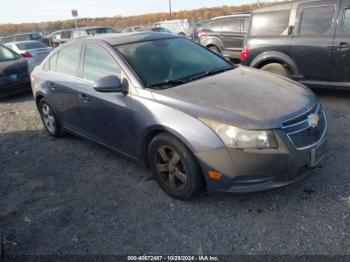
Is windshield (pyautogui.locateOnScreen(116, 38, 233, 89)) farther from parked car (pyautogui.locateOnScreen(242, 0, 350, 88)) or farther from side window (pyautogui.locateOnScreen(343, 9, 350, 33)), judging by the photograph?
side window (pyautogui.locateOnScreen(343, 9, 350, 33))

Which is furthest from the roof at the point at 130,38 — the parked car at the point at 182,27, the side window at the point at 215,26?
the parked car at the point at 182,27

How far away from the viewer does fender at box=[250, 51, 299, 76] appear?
6.02 m

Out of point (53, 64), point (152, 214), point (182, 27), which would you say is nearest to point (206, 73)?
point (152, 214)

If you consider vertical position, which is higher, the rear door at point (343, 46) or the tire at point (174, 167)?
the rear door at point (343, 46)

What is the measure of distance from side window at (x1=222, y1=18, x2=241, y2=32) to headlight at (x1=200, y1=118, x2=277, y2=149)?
829cm

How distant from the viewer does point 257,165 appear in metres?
2.71

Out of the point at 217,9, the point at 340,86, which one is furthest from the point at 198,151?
the point at 217,9

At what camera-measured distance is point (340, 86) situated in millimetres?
5535

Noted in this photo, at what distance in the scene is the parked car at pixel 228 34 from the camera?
10.1 meters

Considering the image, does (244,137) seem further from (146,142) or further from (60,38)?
(60,38)

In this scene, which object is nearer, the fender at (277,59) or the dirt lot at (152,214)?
the dirt lot at (152,214)

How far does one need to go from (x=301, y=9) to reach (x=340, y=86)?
162 cm

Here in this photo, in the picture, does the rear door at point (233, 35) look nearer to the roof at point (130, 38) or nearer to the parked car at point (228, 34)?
the parked car at point (228, 34)

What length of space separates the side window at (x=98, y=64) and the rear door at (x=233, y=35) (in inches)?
273
